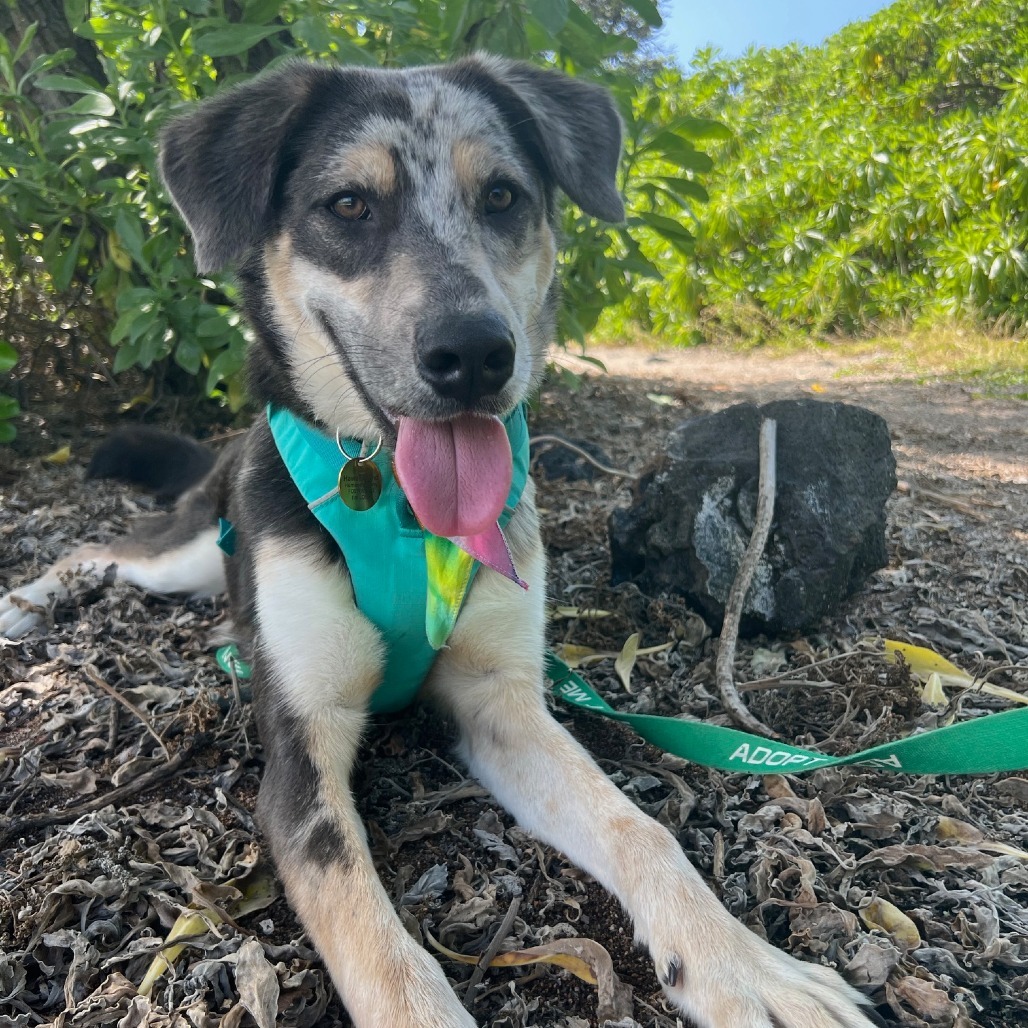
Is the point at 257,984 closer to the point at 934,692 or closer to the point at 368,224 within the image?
the point at 368,224

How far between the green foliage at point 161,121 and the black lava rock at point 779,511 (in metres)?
1.69

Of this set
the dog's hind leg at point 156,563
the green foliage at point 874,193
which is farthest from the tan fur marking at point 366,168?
the green foliage at point 874,193

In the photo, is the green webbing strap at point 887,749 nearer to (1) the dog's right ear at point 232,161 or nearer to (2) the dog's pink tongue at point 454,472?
(2) the dog's pink tongue at point 454,472

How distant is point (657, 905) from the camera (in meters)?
1.75

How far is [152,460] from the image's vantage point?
13.8ft

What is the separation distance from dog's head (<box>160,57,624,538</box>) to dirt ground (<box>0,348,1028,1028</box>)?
1035mm

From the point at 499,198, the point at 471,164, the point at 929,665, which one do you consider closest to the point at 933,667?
the point at 929,665

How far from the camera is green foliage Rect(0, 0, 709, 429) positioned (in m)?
3.51

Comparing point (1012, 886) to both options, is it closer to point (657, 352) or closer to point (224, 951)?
point (224, 951)

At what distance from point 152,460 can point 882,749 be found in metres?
3.62

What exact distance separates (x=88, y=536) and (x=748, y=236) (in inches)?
382

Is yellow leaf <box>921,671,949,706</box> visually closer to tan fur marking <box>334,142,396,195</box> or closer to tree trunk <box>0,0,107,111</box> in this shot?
tan fur marking <box>334,142,396,195</box>

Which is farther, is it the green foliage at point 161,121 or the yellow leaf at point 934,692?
the green foliage at point 161,121

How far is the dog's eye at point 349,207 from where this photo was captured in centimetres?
237
